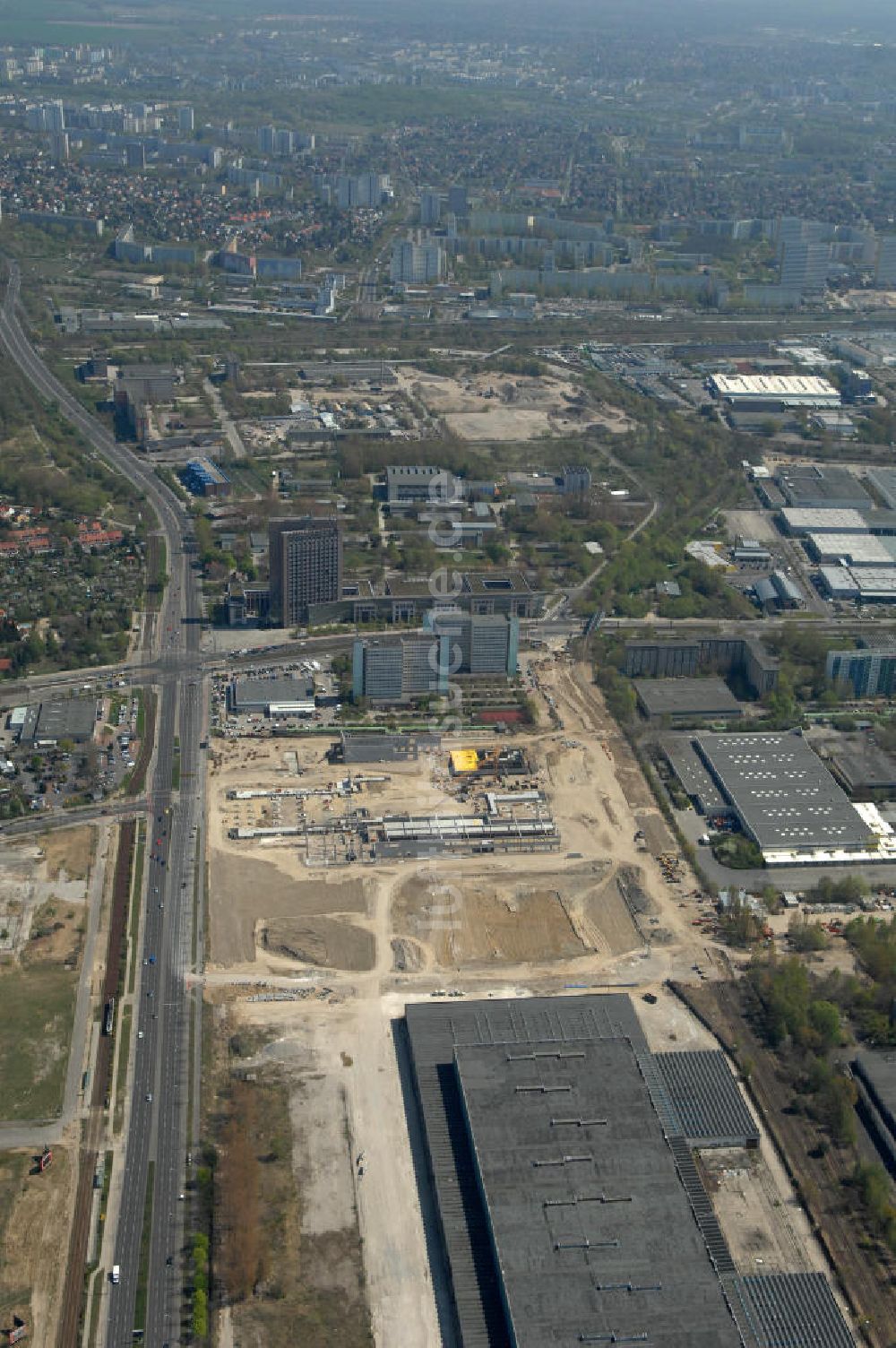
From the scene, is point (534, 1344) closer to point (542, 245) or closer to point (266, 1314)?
point (266, 1314)

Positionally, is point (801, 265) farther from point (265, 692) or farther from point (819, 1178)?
point (819, 1178)

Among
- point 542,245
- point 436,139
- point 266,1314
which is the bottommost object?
point 266,1314

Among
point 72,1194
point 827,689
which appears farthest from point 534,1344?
point 827,689

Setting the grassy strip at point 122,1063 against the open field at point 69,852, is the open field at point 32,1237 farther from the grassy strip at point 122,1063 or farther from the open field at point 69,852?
the open field at point 69,852

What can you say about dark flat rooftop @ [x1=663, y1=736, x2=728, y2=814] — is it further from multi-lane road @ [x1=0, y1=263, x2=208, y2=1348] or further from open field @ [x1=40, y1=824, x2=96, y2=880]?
open field @ [x1=40, y1=824, x2=96, y2=880]

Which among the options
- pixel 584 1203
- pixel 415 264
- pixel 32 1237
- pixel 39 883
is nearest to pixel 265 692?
pixel 39 883

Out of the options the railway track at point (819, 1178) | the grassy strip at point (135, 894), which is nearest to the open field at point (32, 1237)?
the grassy strip at point (135, 894)
